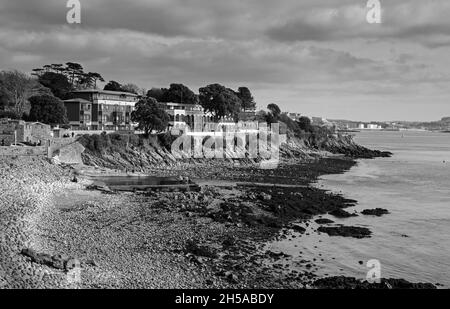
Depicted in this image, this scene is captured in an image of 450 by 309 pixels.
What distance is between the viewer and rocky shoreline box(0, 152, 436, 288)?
2100 centimetres

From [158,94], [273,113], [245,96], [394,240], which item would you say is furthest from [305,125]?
[394,240]

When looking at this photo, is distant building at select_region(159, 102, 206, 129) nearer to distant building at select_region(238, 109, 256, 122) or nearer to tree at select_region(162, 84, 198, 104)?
tree at select_region(162, 84, 198, 104)

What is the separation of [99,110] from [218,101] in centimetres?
2829

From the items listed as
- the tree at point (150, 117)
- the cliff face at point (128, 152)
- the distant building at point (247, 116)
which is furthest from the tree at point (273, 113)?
the tree at point (150, 117)

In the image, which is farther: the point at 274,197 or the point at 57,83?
the point at 57,83

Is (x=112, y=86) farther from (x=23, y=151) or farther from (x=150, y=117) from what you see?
(x=23, y=151)

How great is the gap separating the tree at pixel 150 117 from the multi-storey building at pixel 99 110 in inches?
356

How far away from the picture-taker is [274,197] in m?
44.0

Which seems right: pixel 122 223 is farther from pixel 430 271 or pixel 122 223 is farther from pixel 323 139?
pixel 323 139

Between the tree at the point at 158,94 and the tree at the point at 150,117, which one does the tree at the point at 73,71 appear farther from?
the tree at the point at 150,117

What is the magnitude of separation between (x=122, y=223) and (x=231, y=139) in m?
59.5
